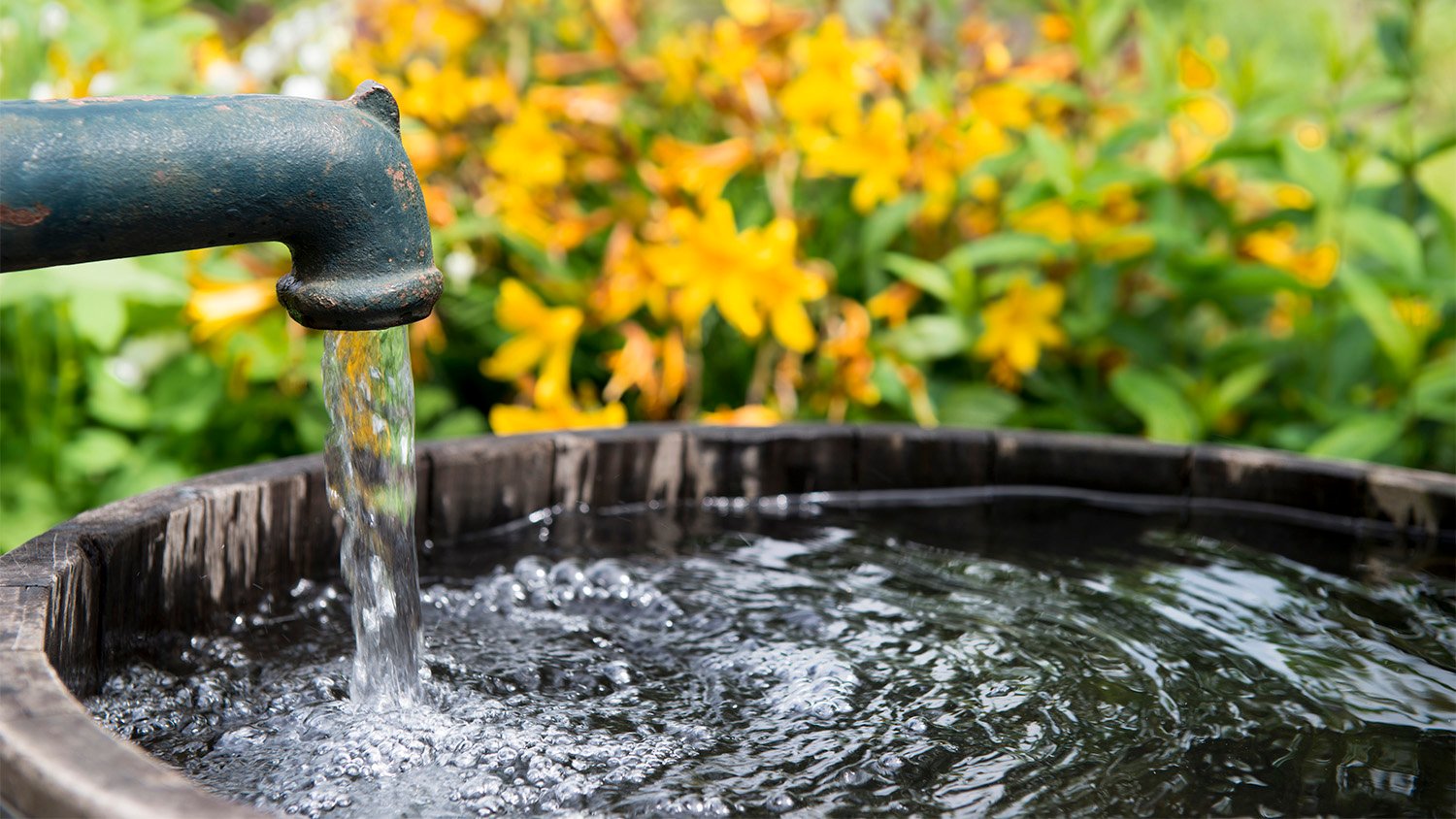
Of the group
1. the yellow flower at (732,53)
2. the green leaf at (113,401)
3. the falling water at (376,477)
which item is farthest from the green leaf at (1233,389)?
the green leaf at (113,401)

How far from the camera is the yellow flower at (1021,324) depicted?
2.46 meters

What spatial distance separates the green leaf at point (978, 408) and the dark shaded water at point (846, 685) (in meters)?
0.85

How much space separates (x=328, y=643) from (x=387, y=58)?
1979 mm

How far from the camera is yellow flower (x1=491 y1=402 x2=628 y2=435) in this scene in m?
2.20

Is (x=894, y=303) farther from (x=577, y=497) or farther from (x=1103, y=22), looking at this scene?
(x=577, y=497)

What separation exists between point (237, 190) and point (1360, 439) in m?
1.84

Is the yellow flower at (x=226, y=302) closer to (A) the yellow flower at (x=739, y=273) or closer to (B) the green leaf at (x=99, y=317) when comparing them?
(B) the green leaf at (x=99, y=317)

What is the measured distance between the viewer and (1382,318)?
2150 mm

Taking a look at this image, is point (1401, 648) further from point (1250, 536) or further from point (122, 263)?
point (122, 263)

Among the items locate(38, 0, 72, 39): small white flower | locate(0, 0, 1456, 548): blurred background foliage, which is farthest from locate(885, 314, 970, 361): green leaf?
locate(38, 0, 72, 39): small white flower

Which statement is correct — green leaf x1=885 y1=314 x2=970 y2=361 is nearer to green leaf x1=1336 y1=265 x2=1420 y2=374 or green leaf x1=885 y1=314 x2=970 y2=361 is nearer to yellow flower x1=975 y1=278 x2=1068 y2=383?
yellow flower x1=975 y1=278 x2=1068 y2=383

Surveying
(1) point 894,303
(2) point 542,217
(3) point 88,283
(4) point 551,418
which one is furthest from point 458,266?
(1) point 894,303

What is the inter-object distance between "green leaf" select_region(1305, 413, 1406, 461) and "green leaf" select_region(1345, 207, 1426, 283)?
0.24 meters

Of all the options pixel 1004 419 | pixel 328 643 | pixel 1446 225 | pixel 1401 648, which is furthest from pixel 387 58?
pixel 1401 648
